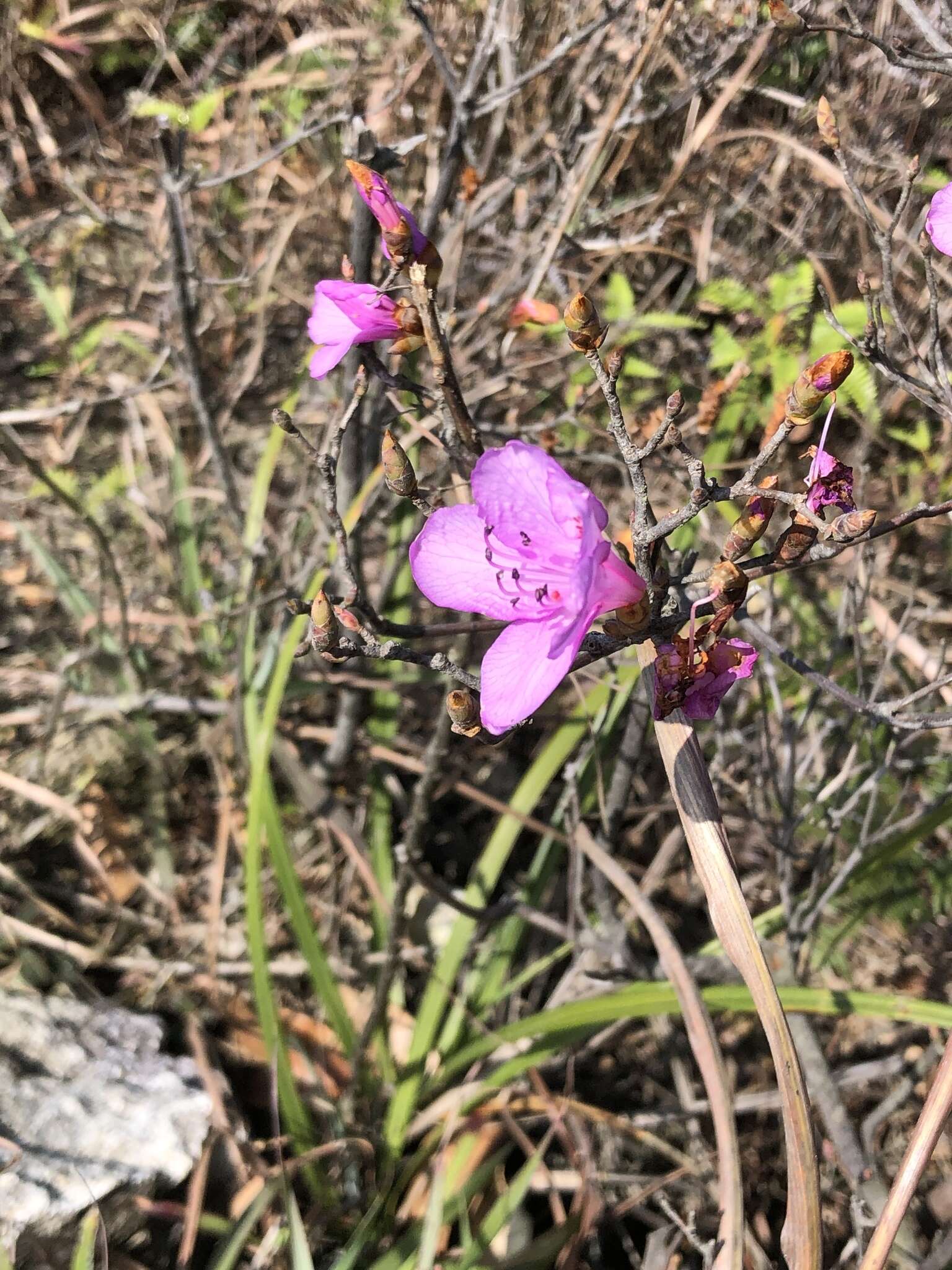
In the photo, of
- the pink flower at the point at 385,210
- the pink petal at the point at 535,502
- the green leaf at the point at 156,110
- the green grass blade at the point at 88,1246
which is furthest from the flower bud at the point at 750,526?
the green leaf at the point at 156,110

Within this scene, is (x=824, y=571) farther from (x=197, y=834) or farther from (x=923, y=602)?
(x=197, y=834)

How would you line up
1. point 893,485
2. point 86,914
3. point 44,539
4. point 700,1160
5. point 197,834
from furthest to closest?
1. point 44,539
2. point 893,485
3. point 197,834
4. point 86,914
5. point 700,1160

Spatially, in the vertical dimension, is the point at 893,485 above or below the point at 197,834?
above

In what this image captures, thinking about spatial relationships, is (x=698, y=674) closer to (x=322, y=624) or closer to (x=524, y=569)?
(x=524, y=569)

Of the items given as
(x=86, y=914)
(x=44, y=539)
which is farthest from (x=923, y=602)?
(x=44, y=539)

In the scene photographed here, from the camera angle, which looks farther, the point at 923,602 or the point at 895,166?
the point at 923,602

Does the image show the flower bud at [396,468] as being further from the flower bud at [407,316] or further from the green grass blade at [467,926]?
the green grass blade at [467,926]
